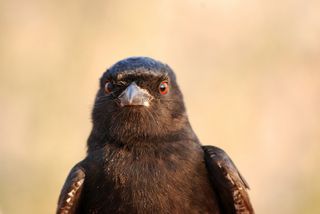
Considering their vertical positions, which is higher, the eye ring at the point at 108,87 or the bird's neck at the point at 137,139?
the eye ring at the point at 108,87

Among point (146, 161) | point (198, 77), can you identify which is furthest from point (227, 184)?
point (198, 77)

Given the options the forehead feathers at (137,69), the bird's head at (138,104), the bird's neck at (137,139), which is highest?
the forehead feathers at (137,69)

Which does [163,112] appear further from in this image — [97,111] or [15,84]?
[15,84]

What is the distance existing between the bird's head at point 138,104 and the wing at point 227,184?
1.47ft

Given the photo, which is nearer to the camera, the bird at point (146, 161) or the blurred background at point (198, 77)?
the bird at point (146, 161)

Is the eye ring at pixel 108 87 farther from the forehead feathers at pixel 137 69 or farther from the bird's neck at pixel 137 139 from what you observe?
the bird's neck at pixel 137 139

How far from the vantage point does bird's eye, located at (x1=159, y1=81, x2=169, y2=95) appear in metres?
9.11

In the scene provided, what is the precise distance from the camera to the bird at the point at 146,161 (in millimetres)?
8602

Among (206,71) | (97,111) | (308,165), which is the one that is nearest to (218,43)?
(206,71)

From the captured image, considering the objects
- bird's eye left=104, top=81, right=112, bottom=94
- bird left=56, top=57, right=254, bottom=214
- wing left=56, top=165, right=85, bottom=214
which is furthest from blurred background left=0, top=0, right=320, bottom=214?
wing left=56, top=165, right=85, bottom=214

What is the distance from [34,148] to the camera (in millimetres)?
13078

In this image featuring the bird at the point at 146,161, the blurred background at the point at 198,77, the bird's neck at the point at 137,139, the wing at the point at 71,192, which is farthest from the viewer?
the blurred background at the point at 198,77

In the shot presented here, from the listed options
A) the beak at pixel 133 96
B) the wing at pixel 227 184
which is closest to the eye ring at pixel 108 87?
the beak at pixel 133 96

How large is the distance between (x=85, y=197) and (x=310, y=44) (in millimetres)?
6113
